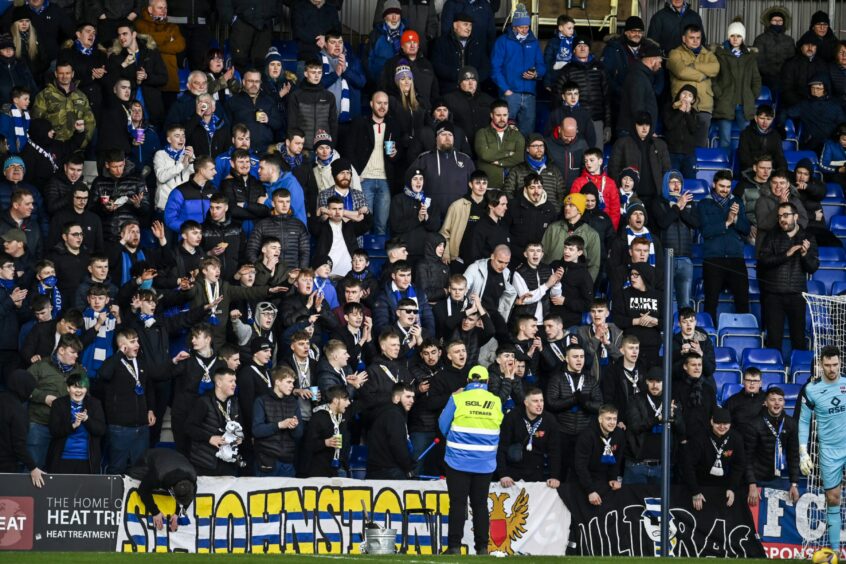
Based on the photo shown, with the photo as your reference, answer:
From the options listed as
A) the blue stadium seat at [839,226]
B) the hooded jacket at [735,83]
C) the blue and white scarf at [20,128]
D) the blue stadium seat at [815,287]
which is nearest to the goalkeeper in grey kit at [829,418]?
the blue stadium seat at [815,287]

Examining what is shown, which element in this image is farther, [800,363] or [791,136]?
[791,136]

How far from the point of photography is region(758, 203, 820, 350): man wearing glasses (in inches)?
709

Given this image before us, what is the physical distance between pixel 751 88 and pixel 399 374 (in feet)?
26.2

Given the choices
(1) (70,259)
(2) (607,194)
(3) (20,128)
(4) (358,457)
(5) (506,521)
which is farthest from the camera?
(2) (607,194)

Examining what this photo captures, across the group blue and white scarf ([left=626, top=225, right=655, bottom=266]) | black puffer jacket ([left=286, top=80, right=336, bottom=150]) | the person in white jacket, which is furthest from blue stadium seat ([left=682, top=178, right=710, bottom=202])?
the person in white jacket

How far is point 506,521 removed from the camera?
14.8 metres

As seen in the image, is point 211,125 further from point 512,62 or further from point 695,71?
point 695,71

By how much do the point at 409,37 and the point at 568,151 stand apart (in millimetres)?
2369

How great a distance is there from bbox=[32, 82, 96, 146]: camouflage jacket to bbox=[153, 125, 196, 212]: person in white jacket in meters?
1.15

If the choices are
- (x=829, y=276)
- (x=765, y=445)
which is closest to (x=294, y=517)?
(x=765, y=445)

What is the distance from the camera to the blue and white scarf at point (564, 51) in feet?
65.2

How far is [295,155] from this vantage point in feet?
57.4

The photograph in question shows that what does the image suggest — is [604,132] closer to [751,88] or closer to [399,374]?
[751,88]

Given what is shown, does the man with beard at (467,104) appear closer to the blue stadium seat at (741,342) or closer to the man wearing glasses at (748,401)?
the blue stadium seat at (741,342)
